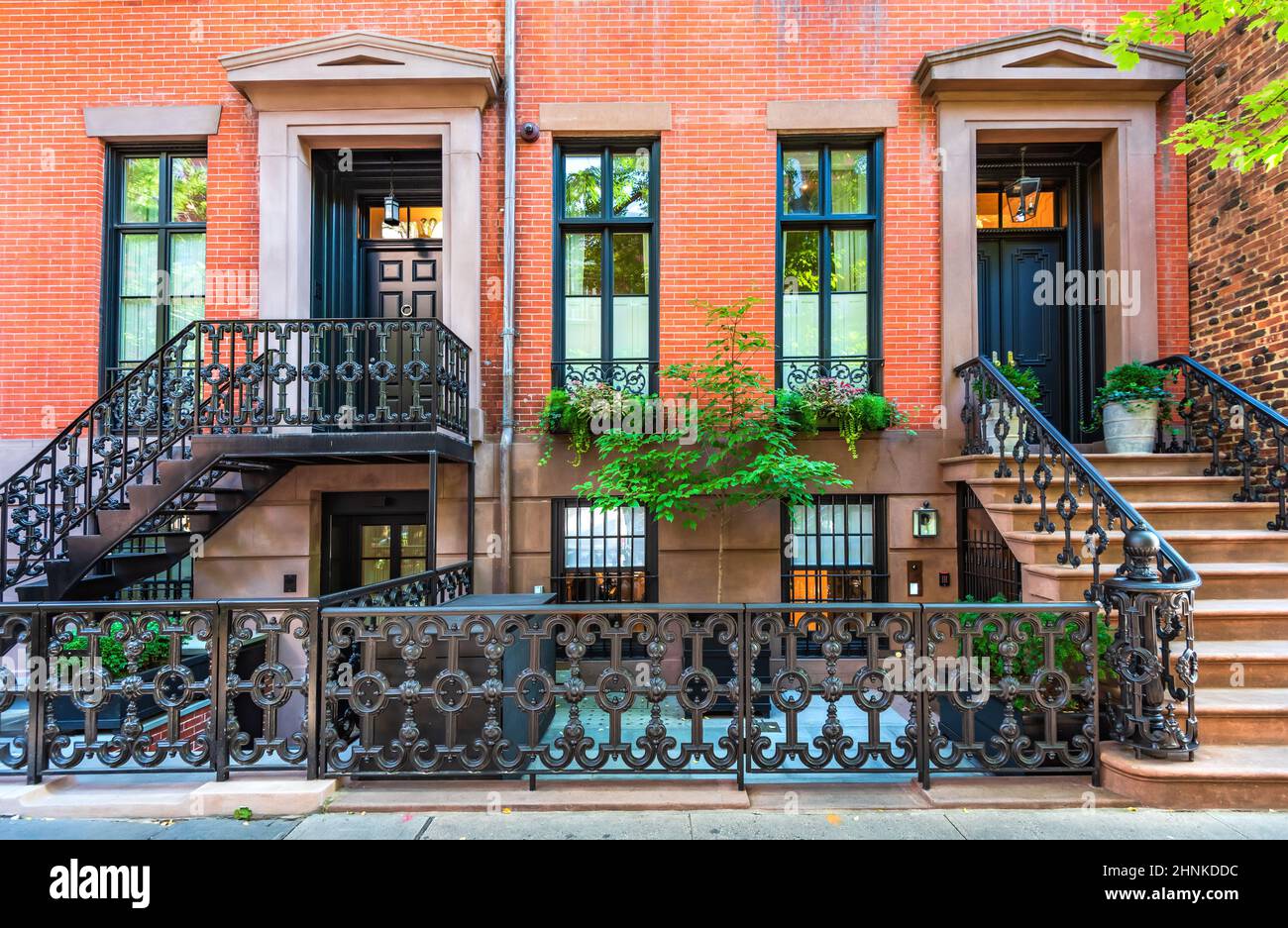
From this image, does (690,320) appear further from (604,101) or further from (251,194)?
(251,194)

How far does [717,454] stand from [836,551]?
216 centimetres

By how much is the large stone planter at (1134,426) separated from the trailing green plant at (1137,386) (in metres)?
0.06

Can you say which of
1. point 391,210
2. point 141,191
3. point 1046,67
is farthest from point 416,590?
point 1046,67

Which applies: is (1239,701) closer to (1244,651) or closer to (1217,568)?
(1244,651)

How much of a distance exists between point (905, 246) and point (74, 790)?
Answer: 9104mm

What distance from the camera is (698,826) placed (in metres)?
4.03

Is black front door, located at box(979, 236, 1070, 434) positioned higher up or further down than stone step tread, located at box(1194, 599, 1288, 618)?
higher up

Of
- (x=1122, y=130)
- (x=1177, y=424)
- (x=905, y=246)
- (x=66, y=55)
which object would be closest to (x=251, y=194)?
(x=66, y=55)

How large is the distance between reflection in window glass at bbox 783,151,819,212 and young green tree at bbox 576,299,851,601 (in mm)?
1646

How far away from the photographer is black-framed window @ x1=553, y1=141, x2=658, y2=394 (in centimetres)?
822

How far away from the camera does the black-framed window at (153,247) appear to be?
A: 27.4ft

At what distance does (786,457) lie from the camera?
679 centimetres

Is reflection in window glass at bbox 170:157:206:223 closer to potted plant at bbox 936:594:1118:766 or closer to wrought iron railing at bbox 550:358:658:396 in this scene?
wrought iron railing at bbox 550:358:658:396

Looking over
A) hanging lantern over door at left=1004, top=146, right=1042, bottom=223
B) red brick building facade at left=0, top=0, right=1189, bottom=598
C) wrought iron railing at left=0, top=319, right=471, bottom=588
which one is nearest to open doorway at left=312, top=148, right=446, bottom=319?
red brick building facade at left=0, top=0, right=1189, bottom=598
